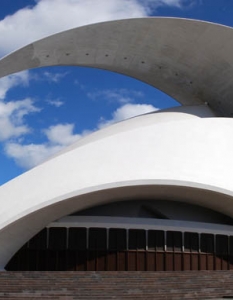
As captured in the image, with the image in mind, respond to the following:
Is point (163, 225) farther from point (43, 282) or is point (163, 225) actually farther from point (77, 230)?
point (43, 282)

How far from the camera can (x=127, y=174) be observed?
16875 mm

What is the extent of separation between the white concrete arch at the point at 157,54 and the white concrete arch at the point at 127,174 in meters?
3.78

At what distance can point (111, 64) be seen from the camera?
2370cm

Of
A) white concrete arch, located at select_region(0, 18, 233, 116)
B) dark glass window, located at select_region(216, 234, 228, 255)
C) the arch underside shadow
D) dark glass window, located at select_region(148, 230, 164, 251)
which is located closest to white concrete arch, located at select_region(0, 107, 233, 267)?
the arch underside shadow

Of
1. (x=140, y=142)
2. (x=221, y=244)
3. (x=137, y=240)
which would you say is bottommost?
(x=221, y=244)

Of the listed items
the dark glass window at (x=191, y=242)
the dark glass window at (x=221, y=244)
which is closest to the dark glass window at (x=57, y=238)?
the dark glass window at (x=191, y=242)

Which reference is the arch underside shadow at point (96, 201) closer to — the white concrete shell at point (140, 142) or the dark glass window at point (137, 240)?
the white concrete shell at point (140, 142)

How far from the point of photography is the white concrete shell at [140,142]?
16578 millimetres

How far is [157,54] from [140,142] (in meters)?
6.18

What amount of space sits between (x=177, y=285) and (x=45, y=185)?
536 cm

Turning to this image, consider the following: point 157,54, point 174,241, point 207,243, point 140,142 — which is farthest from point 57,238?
point 157,54

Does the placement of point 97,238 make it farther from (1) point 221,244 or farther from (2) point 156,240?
(1) point 221,244

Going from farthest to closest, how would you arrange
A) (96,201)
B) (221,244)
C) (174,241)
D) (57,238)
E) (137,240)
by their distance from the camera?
(221,244) < (174,241) < (137,240) < (57,238) < (96,201)

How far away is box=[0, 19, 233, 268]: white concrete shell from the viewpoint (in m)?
16.6
